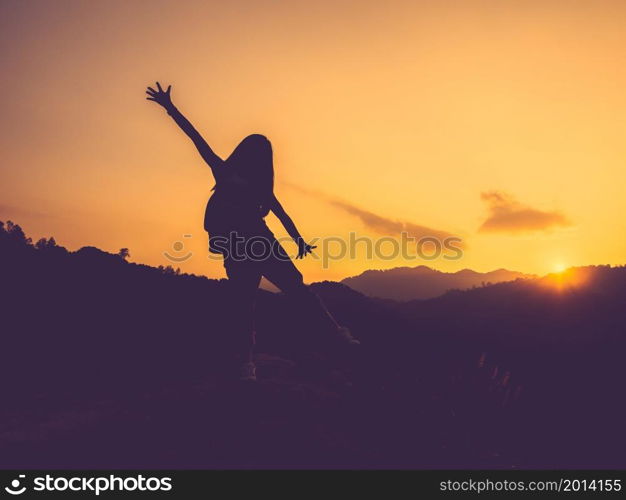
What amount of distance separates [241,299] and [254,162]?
1468 mm

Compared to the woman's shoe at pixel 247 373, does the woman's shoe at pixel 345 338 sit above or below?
above

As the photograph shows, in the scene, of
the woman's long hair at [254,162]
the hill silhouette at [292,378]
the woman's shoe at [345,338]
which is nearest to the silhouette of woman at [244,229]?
the woman's long hair at [254,162]

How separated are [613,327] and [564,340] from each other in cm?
156

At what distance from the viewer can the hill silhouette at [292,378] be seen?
3.95 metres

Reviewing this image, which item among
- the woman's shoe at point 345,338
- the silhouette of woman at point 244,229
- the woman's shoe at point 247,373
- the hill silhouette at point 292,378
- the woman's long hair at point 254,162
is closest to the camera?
the hill silhouette at point 292,378

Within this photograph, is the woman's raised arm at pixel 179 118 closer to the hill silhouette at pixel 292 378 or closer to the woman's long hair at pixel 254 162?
the woman's long hair at pixel 254 162

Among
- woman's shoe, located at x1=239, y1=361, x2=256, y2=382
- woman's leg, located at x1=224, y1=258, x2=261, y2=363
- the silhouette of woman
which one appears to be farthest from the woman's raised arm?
woman's shoe, located at x1=239, y1=361, x2=256, y2=382

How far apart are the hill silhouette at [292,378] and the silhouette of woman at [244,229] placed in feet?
2.52

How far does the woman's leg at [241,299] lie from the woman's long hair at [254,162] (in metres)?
0.73

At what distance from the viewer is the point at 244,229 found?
16.6 feet

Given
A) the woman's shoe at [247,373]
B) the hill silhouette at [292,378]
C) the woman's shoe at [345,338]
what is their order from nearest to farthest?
the hill silhouette at [292,378] → the woman's shoe at [247,373] → the woman's shoe at [345,338]

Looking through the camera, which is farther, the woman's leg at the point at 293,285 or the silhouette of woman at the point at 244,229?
the woman's leg at the point at 293,285

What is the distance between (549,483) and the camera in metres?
3.67

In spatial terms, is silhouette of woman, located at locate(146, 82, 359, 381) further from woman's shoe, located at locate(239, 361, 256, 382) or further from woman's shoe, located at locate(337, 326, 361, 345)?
woman's shoe, located at locate(337, 326, 361, 345)
